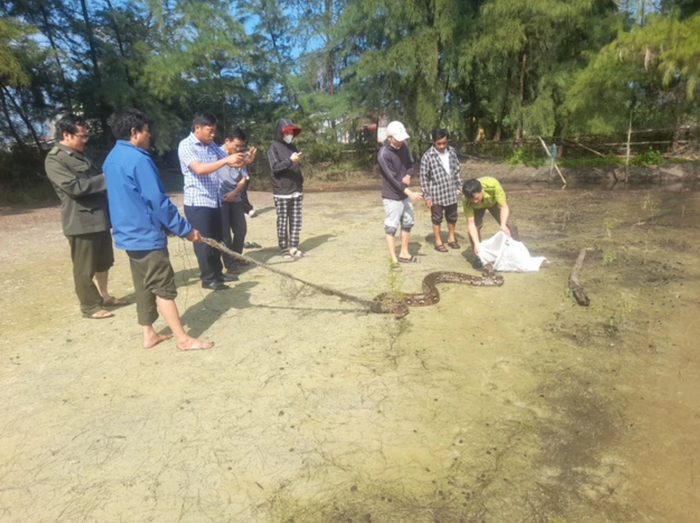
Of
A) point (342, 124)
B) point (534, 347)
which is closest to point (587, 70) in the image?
point (342, 124)

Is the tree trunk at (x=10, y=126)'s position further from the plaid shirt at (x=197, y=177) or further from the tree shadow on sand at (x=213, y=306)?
the tree shadow on sand at (x=213, y=306)

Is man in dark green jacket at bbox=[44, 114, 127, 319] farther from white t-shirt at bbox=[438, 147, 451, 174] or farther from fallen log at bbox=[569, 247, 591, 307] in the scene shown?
fallen log at bbox=[569, 247, 591, 307]

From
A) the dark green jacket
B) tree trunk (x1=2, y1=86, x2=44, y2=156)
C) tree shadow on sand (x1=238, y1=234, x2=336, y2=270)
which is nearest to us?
the dark green jacket

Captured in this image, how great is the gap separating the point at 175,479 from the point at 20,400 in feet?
5.53

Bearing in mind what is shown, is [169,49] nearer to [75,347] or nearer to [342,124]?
[342,124]

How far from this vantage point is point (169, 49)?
1642 cm

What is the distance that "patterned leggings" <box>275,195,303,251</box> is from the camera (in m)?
6.70

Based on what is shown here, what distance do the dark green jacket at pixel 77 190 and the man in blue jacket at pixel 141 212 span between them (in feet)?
A: 2.96

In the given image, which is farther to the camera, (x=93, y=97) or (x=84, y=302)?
(x=93, y=97)

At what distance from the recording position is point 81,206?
4617 millimetres

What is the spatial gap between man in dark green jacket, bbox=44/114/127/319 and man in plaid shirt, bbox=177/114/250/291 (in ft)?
2.73

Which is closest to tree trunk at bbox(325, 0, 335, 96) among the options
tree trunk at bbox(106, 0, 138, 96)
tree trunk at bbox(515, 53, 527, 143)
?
tree trunk at bbox(515, 53, 527, 143)

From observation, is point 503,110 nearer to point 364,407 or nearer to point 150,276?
point 150,276

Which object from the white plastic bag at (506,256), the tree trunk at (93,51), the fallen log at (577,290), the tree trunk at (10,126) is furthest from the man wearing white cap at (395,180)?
the tree trunk at (10,126)
